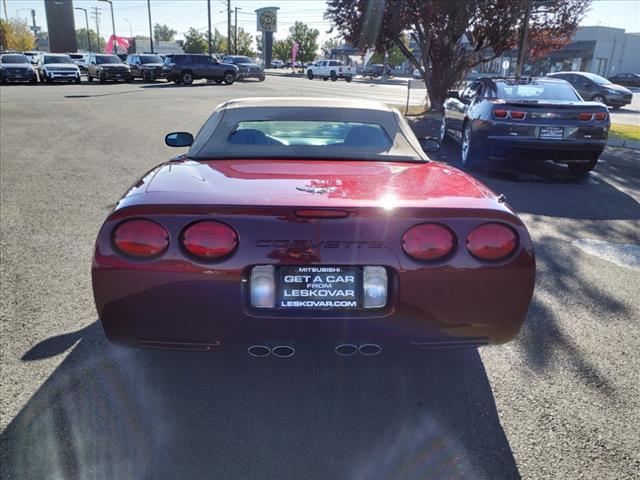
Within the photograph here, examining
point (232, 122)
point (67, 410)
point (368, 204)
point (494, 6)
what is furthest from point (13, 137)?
point (494, 6)

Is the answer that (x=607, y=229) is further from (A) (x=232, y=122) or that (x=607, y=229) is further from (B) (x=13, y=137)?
(B) (x=13, y=137)

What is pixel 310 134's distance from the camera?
3.76 m

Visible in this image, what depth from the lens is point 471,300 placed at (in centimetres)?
236

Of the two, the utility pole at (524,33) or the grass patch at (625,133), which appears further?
the utility pole at (524,33)

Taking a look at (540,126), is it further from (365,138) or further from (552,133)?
(365,138)

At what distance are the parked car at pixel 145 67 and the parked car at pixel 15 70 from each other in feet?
21.2

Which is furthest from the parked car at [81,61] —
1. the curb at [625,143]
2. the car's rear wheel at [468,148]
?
the curb at [625,143]

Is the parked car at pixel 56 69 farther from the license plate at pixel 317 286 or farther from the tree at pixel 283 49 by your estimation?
the tree at pixel 283 49

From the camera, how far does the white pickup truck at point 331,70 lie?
50.0m

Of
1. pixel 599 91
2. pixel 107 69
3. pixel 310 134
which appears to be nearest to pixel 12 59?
pixel 107 69

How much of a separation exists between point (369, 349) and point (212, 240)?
0.83 meters

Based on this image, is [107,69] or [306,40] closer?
[107,69]

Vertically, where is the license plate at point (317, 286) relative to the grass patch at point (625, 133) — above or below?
above

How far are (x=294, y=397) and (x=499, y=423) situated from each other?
38.4 inches
